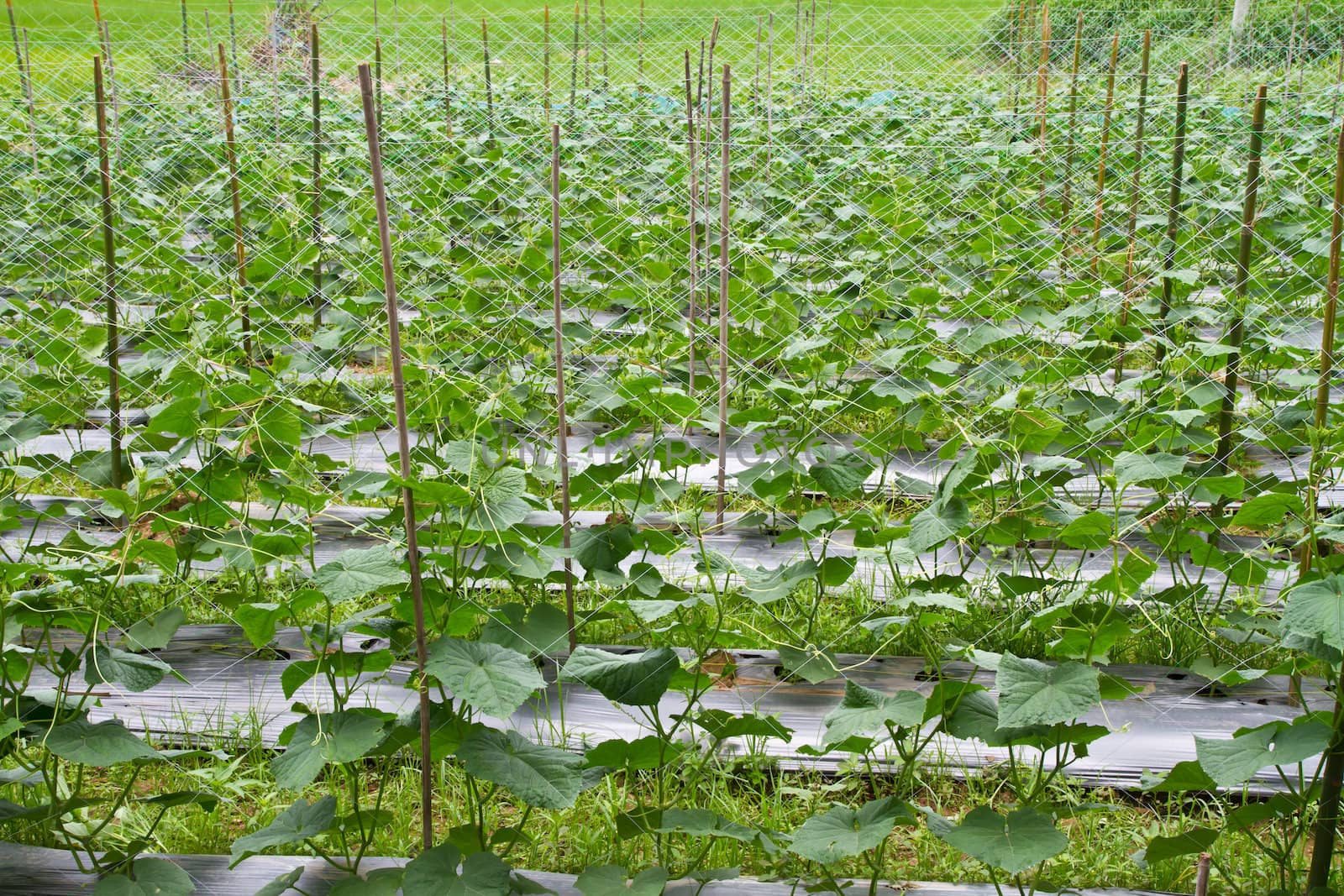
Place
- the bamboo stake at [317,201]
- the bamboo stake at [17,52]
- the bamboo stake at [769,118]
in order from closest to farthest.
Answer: the bamboo stake at [317,201] < the bamboo stake at [769,118] < the bamboo stake at [17,52]

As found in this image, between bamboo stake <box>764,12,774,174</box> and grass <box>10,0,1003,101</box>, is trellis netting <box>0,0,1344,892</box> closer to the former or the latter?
bamboo stake <box>764,12,774,174</box>

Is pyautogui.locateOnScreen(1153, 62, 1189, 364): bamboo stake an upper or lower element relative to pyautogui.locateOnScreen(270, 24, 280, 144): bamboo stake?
lower

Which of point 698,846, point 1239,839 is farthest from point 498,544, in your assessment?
point 1239,839

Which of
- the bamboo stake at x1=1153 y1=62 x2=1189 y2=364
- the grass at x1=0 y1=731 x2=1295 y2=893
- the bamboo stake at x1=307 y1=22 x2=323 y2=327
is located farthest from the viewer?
the bamboo stake at x1=307 y1=22 x2=323 y2=327

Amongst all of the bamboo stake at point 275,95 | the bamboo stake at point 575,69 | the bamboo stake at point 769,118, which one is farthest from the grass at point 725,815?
the bamboo stake at point 575,69

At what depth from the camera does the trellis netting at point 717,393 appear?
7.12ft

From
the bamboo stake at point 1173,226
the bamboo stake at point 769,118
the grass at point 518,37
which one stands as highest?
the grass at point 518,37

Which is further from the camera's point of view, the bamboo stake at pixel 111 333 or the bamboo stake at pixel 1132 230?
the bamboo stake at pixel 1132 230

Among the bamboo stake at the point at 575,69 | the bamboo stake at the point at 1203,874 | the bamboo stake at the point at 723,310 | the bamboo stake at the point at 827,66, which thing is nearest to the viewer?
the bamboo stake at the point at 1203,874

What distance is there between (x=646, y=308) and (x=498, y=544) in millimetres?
1759

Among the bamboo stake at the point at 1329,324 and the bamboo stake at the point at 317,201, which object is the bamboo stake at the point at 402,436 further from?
the bamboo stake at the point at 317,201

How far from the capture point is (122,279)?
4074mm

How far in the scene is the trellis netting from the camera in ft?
7.12

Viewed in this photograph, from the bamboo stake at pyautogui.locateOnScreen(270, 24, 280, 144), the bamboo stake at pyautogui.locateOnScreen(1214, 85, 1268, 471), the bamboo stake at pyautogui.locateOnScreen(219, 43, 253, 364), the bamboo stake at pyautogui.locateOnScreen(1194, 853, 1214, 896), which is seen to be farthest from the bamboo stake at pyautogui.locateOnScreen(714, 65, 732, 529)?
the bamboo stake at pyautogui.locateOnScreen(270, 24, 280, 144)
